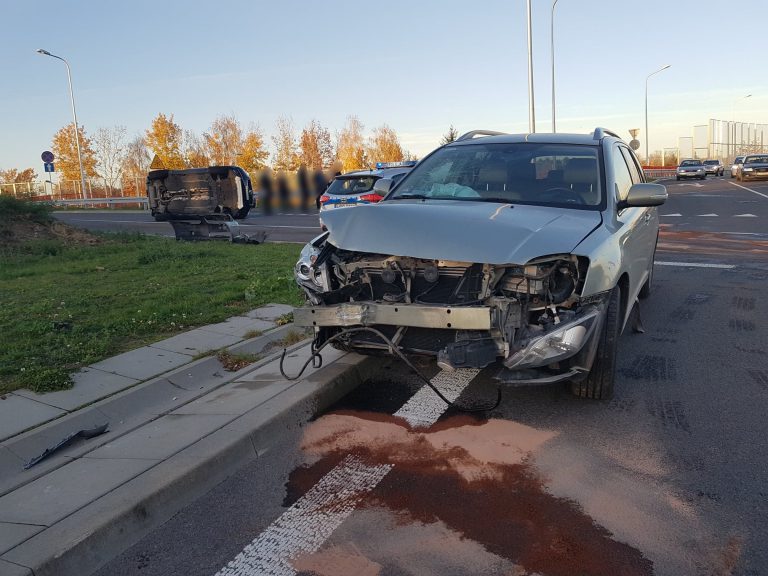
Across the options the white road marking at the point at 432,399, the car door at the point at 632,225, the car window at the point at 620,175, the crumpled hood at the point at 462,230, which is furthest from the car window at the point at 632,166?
the white road marking at the point at 432,399

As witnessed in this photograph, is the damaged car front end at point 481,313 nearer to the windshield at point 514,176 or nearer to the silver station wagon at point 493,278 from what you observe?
the silver station wagon at point 493,278

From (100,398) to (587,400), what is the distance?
3.45m

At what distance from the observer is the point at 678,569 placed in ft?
8.68

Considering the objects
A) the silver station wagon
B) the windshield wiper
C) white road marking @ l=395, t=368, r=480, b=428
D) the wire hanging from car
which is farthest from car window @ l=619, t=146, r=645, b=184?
the wire hanging from car

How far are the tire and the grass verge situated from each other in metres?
3.74

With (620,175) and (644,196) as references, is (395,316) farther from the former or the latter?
(620,175)

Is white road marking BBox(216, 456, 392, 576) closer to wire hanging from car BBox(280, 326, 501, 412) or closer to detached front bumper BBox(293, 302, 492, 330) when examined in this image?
wire hanging from car BBox(280, 326, 501, 412)

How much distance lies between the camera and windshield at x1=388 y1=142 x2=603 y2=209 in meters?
5.09

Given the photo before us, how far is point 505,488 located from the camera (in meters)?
3.37

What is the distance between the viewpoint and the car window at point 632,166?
6.35 meters

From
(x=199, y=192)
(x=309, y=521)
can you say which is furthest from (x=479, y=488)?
(x=199, y=192)

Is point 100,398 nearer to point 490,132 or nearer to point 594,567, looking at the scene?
point 594,567

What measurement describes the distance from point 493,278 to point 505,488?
125cm

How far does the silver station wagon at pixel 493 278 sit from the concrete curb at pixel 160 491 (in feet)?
1.88
